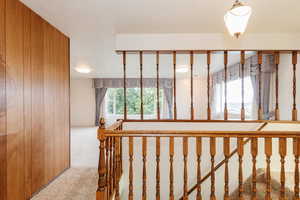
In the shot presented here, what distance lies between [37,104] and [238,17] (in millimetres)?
2450

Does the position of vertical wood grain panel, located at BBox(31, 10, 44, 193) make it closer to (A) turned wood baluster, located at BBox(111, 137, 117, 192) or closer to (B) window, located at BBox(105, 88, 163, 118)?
(A) turned wood baluster, located at BBox(111, 137, 117, 192)

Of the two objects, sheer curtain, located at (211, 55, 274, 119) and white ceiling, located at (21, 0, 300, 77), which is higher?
white ceiling, located at (21, 0, 300, 77)

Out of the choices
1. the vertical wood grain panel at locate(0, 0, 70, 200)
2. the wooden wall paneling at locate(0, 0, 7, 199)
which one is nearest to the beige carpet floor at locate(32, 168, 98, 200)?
the vertical wood grain panel at locate(0, 0, 70, 200)

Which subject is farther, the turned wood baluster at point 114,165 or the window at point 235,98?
the window at point 235,98

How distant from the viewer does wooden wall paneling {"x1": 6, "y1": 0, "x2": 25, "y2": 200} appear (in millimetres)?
1817

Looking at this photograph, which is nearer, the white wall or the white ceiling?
the white ceiling

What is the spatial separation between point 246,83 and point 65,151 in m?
4.30

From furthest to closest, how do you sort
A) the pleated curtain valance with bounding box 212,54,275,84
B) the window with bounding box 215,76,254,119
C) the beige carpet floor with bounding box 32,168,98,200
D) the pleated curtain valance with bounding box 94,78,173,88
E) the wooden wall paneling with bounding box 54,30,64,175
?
1. the pleated curtain valance with bounding box 94,78,173,88
2. the window with bounding box 215,76,254,119
3. the pleated curtain valance with bounding box 212,54,275,84
4. the wooden wall paneling with bounding box 54,30,64,175
5. the beige carpet floor with bounding box 32,168,98,200

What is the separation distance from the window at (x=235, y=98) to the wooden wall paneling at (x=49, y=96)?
13.2 feet

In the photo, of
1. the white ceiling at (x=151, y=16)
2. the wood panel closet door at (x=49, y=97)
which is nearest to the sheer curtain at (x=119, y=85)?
the white ceiling at (x=151, y=16)

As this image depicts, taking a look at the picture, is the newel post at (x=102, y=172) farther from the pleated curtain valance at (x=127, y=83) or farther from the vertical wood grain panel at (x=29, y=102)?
the pleated curtain valance at (x=127, y=83)

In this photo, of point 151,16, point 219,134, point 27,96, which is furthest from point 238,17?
point 27,96

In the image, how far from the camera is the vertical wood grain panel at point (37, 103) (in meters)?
2.20

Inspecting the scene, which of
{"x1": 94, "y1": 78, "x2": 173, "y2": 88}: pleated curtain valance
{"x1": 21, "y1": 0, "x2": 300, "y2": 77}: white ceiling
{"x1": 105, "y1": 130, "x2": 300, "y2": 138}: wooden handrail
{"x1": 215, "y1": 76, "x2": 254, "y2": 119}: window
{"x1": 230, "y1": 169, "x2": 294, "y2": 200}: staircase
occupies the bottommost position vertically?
{"x1": 230, "y1": 169, "x2": 294, "y2": 200}: staircase
